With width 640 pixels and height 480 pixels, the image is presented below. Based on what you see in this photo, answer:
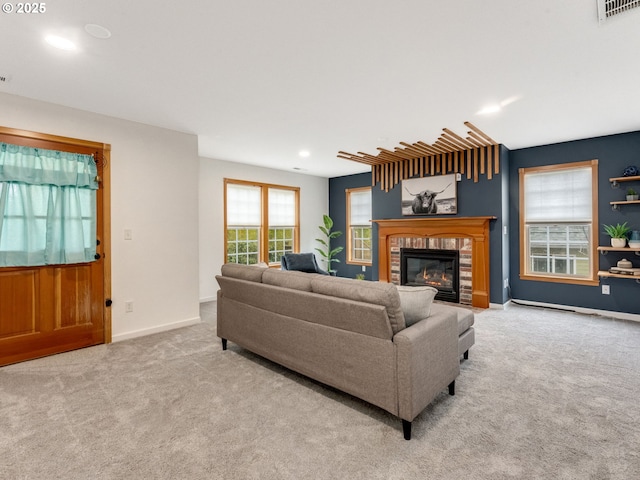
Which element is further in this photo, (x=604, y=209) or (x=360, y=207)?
(x=360, y=207)

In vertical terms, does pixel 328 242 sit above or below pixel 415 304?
above

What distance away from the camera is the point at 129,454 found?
181 cm

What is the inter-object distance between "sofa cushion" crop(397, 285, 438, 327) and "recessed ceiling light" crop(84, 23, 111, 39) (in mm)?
2600

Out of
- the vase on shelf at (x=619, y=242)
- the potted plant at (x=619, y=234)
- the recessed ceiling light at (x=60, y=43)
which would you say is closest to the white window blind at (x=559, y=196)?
the potted plant at (x=619, y=234)

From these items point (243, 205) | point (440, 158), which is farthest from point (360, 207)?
point (243, 205)

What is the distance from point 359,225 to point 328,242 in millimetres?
905

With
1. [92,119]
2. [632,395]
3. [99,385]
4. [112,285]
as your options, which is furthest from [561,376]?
[92,119]

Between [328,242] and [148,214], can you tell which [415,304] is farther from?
[328,242]

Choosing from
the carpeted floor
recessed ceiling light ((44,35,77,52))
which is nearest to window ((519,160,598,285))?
the carpeted floor

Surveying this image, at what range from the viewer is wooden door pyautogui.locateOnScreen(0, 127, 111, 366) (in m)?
3.04

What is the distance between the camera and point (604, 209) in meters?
4.49

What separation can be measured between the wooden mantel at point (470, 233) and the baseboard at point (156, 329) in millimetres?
3700

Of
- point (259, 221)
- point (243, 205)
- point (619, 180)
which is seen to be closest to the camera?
point (619, 180)

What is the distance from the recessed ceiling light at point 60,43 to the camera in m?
2.17
